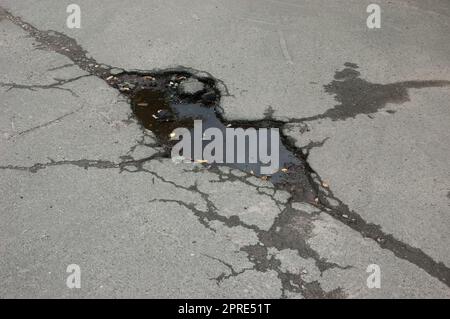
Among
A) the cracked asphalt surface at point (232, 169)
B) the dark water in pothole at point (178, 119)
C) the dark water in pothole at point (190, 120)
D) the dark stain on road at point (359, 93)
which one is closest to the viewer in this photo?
the cracked asphalt surface at point (232, 169)

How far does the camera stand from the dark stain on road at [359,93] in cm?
489

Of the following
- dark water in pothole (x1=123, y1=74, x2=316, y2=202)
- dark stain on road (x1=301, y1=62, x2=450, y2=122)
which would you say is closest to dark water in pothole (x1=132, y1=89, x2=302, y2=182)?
dark water in pothole (x1=123, y1=74, x2=316, y2=202)

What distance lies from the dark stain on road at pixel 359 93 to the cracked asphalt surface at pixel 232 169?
0.02 metres

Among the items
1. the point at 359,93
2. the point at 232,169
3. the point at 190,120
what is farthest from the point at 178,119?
the point at 359,93

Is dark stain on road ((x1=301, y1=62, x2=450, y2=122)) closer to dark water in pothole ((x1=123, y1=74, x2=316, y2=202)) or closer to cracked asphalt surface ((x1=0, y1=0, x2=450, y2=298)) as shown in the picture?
cracked asphalt surface ((x1=0, y1=0, x2=450, y2=298))

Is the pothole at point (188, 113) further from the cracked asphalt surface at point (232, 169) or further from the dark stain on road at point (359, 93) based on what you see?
the dark stain on road at point (359, 93)

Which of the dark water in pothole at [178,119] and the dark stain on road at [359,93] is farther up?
the dark stain on road at [359,93]

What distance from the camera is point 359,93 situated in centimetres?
516

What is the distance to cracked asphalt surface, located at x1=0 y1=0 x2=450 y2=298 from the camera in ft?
11.1

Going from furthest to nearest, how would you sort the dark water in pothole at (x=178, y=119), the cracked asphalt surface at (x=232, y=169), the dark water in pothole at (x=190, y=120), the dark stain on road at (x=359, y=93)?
the dark stain on road at (x=359, y=93) < the dark water in pothole at (x=178, y=119) < the dark water in pothole at (x=190, y=120) < the cracked asphalt surface at (x=232, y=169)

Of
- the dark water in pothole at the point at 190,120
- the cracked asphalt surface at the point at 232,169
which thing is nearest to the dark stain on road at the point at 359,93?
the cracked asphalt surface at the point at 232,169

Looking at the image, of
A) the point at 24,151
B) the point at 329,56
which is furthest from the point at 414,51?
the point at 24,151

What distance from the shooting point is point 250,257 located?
3.47 metres
